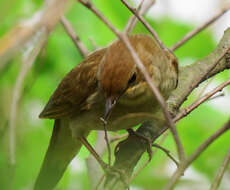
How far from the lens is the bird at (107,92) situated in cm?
248

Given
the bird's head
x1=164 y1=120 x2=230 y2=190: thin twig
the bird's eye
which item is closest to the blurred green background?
the bird's head

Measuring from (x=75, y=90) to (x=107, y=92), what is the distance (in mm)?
830

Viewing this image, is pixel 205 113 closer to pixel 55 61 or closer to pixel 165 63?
pixel 165 63

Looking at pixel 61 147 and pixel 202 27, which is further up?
pixel 202 27

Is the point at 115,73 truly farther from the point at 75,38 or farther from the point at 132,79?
the point at 75,38

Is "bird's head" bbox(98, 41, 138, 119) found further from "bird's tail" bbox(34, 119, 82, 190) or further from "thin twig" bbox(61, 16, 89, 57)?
"bird's tail" bbox(34, 119, 82, 190)

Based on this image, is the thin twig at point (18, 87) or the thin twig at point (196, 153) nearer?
the thin twig at point (196, 153)

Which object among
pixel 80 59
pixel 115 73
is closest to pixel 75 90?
pixel 80 59

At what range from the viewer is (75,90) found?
3.28m

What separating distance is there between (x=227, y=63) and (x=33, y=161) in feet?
6.61

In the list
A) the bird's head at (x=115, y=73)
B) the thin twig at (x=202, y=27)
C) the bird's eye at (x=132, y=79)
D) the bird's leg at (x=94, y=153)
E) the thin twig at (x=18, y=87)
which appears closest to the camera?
the thin twig at (x=18, y=87)

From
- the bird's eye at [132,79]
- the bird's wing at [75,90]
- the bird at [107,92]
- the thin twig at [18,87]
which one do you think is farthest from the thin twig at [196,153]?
the bird's wing at [75,90]

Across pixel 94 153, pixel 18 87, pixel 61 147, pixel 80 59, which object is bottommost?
pixel 61 147

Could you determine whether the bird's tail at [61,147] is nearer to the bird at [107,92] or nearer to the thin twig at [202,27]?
the bird at [107,92]
